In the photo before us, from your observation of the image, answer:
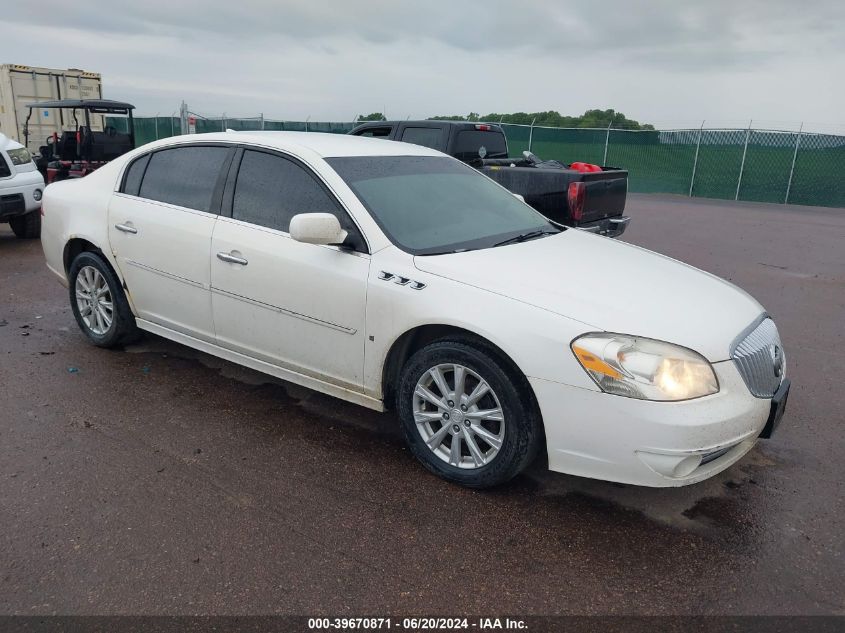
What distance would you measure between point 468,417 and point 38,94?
1891 cm

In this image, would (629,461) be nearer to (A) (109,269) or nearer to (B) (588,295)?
(B) (588,295)

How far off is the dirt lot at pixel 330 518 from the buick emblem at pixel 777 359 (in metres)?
0.61

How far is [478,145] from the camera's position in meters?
8.58

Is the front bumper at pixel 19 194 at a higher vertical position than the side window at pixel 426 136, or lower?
lower

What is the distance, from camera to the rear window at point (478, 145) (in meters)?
8.28

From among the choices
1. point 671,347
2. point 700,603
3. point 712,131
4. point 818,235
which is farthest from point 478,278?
point 712,131

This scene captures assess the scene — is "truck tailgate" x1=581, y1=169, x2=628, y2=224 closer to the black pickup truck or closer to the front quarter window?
the black pickup truck

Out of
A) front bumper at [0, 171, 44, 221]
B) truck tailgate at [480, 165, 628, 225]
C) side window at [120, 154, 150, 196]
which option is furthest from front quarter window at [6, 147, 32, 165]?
truck tailgate at [480, 165, 628, 225]

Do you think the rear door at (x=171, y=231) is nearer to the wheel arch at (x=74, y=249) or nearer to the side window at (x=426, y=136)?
the wheel arch at (x=74, y=249)

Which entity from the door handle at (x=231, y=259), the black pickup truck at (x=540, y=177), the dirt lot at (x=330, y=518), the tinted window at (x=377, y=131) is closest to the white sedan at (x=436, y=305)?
the door handle at (x=231, y=259)

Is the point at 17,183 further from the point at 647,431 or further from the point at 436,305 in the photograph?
the point at 647,431

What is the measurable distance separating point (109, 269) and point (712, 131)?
20387mm

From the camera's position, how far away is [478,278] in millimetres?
3307

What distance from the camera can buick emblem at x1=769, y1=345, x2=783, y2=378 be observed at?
334 cm
